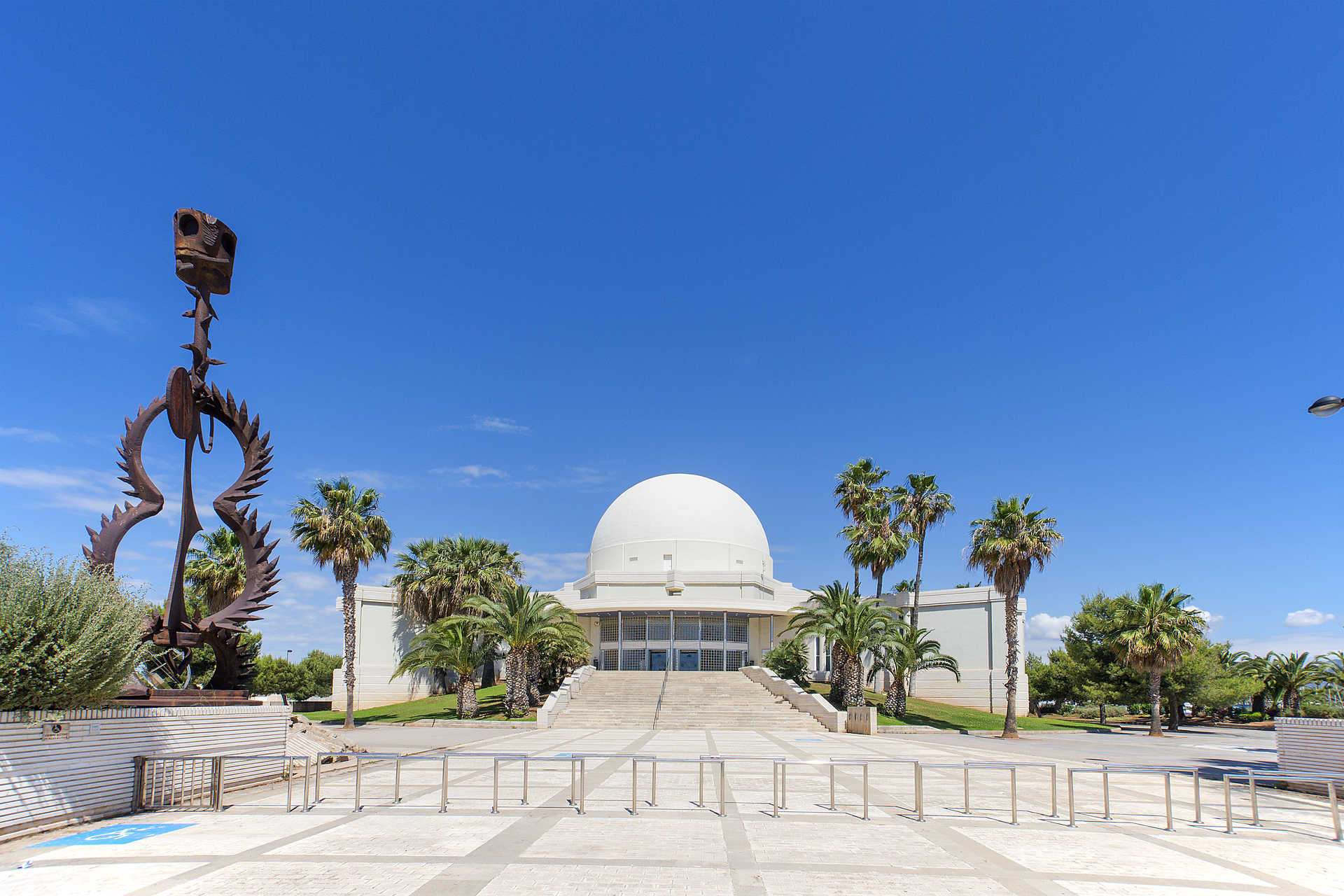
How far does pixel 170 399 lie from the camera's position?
538 inches

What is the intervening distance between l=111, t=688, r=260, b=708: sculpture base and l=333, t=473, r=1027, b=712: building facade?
93.6ft

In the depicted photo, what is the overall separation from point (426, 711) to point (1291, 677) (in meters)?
44.5

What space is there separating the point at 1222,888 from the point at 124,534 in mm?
15409

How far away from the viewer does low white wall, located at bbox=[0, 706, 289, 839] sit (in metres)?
9.66

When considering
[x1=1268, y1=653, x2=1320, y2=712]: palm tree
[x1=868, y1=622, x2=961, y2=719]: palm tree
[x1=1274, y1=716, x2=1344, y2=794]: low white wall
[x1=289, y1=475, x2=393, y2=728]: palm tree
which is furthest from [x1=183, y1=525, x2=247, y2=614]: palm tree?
[x1=1268, y1=653, x2=1320, y2=712]: palm tree

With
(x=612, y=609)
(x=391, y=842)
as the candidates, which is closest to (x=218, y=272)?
(x=391, y=842)

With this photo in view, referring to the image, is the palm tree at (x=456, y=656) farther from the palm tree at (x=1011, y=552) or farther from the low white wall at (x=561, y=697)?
the palm tree at (x=1011, y=552)

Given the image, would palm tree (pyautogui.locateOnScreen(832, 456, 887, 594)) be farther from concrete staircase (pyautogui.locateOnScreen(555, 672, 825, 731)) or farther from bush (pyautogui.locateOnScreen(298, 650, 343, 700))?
bush (pyautogui.locateOnScreen(298, 650, 343, 700))

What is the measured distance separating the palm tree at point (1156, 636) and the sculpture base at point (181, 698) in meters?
33.9

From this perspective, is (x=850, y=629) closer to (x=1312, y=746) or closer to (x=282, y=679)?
(x=1312, y=746)

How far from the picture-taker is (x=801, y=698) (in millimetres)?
34656

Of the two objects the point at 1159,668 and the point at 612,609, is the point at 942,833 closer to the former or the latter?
the point at 1159,668

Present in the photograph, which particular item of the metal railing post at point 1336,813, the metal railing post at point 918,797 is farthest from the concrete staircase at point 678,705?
the metal railing post at point 1336,813

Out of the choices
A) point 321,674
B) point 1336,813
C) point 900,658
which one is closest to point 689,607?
point 900,658
